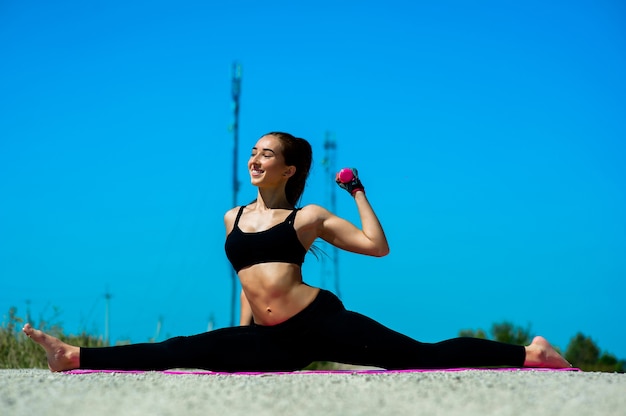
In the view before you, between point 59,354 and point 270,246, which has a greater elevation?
point 270,246

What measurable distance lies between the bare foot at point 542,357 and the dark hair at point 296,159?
198 cm

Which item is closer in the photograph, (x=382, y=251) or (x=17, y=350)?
(x=382, y=251)

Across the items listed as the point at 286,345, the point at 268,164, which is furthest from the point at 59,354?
the point at 268,164

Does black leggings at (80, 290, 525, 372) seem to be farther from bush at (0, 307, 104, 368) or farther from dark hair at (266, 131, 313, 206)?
bush at (0, 307, 104, 368)

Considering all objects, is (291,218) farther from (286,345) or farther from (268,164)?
(286,345)

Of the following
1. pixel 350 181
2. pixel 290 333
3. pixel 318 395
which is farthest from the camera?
pixel 350 181

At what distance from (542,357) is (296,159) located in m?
2.22

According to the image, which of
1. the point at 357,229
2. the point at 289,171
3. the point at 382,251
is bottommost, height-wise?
the point at 382,251

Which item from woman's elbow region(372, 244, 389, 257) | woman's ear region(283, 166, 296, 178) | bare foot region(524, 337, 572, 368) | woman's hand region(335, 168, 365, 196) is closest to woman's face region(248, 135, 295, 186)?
woman's ear region(283, 166, 296, 178)

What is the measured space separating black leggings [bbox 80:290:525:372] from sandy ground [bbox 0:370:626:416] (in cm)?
52

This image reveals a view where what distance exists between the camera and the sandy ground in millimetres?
3844

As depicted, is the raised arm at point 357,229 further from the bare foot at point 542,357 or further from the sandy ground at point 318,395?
the bare foot at point 542,357

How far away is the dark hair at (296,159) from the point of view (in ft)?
18.7

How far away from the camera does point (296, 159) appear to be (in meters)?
5.73
